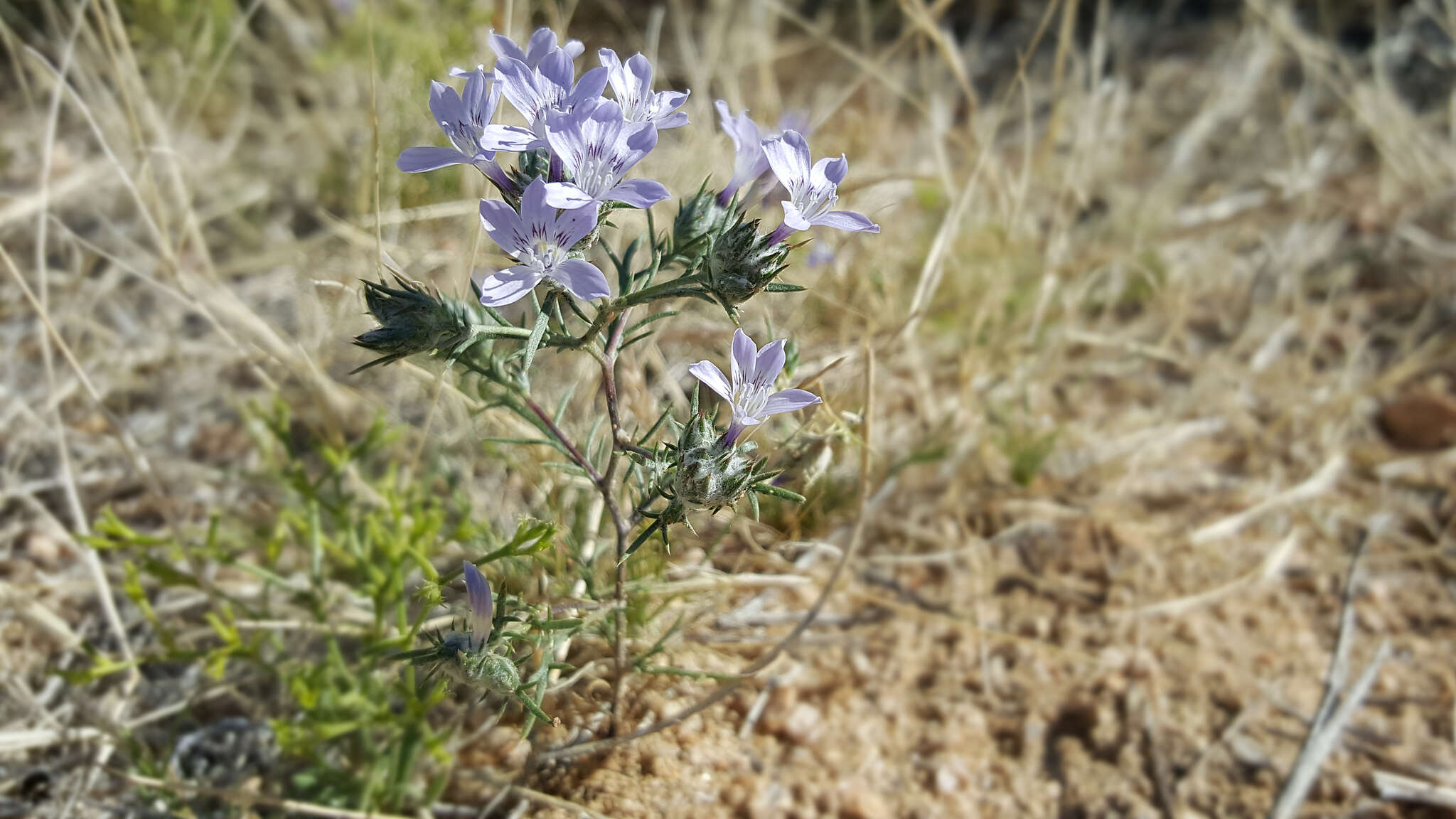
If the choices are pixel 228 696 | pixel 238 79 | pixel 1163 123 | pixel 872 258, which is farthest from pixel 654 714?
pixel 1163 123

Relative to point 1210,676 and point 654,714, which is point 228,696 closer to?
point 654,714

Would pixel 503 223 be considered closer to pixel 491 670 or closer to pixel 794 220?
pixel 794 220

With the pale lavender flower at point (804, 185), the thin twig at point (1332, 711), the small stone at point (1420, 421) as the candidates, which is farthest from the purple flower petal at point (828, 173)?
the small stone at point (1420, 421)

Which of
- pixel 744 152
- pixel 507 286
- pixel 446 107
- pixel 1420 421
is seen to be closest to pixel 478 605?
pixel 507 286

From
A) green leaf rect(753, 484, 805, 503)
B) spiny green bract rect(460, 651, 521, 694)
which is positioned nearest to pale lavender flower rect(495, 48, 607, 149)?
green leaf rect(753, 484, 805, 503)

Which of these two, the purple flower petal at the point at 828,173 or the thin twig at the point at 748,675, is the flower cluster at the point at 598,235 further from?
the thin twig at the point at 748,675

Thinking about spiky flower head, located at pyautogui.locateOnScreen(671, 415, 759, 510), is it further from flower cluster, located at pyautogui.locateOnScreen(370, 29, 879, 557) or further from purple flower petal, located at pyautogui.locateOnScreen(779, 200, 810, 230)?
purple flower petal, located at pyautogui.locateOnScreen(779, 200, 810, 230)
